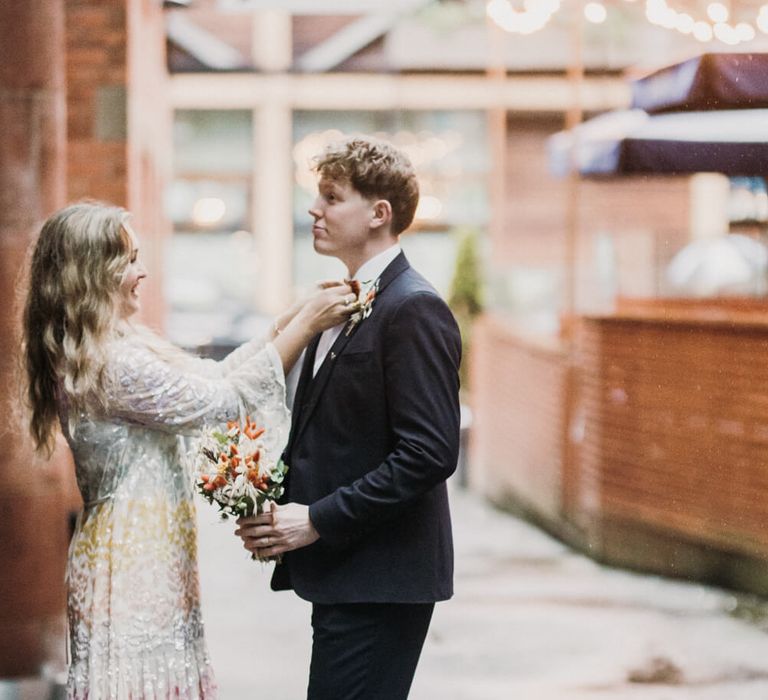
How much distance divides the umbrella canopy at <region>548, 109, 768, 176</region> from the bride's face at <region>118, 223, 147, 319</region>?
3460 millimetres

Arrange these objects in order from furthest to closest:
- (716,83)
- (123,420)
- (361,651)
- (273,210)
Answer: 1. (273,210)
2. (716,83)
3. (123,420)
4. (361,651)

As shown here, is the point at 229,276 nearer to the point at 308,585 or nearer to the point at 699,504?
the point at 699,504

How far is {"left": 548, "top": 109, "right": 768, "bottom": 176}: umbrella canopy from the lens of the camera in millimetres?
6344

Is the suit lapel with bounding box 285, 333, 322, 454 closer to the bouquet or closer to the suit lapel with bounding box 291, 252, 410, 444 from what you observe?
the suit lapel with bounding box 291, 252, 410, 444

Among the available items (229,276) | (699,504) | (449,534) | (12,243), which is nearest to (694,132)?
(699,504)

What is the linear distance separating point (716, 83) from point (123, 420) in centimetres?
328

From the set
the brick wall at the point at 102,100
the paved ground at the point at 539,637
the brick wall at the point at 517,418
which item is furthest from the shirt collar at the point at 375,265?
the brick wall at the point at 517,418

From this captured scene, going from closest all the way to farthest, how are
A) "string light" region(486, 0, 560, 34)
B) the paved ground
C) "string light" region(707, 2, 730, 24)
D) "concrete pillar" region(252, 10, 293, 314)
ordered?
the paved ground → "string light" region(707, 2, 730, 24) → "string light" region(486, 0, 560, 34) → "concrete pillar" region(252, 10, 293, 314)

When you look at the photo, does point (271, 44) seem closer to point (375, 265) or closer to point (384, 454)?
point (375, 265)

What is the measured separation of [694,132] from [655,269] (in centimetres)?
389

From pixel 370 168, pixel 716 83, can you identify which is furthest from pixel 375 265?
pixel 716 83

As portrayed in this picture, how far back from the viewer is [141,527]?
3.52 metres

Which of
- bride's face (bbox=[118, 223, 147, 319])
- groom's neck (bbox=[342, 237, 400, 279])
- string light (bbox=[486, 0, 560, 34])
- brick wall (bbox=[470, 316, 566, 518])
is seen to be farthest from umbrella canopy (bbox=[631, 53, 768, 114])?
string light (bbox=[486, 0, 560, 34])

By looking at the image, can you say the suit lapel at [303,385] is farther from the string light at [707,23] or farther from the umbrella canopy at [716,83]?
the string light at [707,23]
